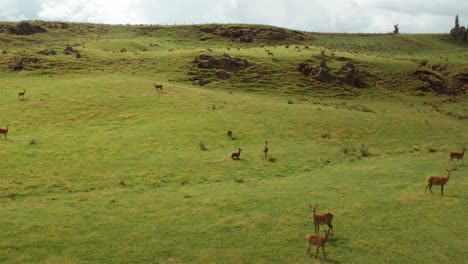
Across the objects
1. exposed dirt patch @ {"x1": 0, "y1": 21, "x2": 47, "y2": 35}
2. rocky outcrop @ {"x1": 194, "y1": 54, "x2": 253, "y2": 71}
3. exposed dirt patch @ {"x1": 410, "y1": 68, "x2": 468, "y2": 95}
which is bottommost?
exposed dirt patch @ {"x1": 410, "y1": 68, "x2": 468, "y2": 95}

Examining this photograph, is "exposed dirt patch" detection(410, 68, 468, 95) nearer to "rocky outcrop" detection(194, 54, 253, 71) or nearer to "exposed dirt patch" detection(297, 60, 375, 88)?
"exposed dirt patch" detection(297, 60, 375, 88)

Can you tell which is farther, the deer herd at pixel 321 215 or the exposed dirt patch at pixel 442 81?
the exposed dirt patch at pixel 442 81

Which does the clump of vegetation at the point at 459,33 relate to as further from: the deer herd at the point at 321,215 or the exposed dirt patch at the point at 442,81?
the deer herd at the point at 321,215

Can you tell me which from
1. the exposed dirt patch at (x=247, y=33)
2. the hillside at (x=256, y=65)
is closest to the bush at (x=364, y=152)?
the hillside at (x=256, y=65)

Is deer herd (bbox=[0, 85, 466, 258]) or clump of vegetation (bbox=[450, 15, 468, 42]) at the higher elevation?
clump of vegetation (bbox=[450, 15, 468, 42])

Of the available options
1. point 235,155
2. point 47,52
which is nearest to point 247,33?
point 47,52

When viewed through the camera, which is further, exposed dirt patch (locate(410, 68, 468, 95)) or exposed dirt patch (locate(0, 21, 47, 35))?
exposed dirt patch (locate(0, 21, 47, 35))

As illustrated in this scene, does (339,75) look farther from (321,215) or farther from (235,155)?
(321,215)

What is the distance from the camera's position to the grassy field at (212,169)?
766 inches

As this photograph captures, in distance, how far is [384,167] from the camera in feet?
110

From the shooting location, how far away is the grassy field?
1945 centimetres

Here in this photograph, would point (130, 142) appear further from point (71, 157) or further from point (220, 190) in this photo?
point (220, 190)

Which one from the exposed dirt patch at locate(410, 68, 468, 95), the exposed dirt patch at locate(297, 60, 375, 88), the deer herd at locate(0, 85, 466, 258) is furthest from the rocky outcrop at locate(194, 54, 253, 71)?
the deer herd at locate(0, 85, 466, 258)

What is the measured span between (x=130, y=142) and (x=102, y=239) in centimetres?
1860
